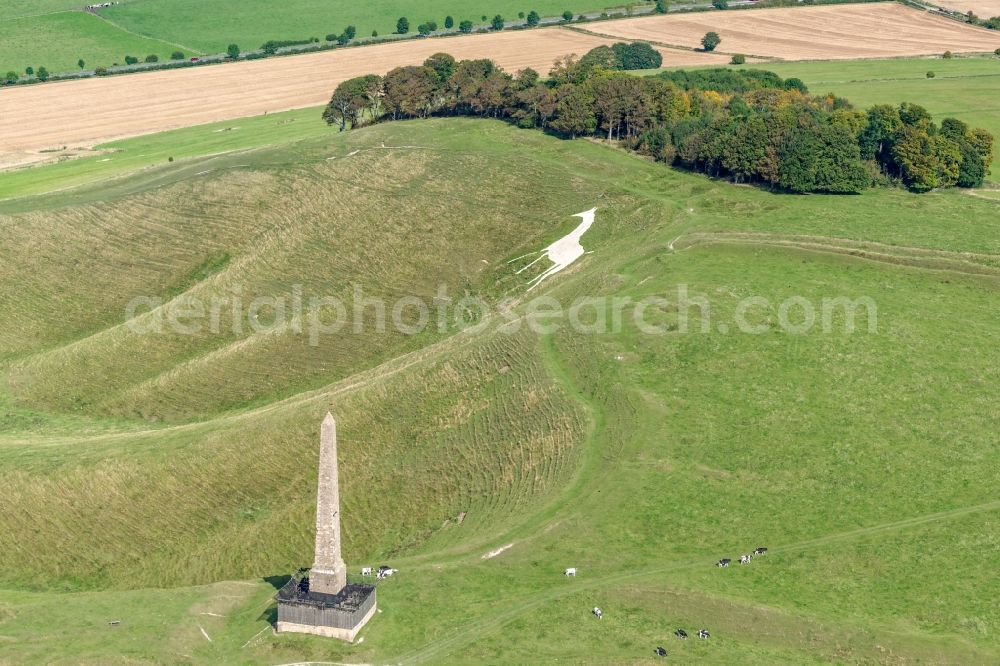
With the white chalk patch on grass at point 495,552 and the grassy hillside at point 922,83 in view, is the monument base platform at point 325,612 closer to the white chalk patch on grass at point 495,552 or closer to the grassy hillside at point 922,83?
the white chalk patch on grass at point 495,552

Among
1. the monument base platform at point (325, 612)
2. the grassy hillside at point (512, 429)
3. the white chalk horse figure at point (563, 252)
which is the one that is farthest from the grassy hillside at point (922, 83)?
the monument base platform at point (325, 612)

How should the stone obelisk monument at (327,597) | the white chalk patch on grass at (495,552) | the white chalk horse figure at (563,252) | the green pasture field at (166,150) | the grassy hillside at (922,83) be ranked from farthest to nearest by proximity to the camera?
the grassy hillside at (922,83) → the green pasture field at (166,150) → the white chalk horse figure at (563,252) → the white chalk patch on grass at (495,552) → the stone obelisk monument at (327,597)

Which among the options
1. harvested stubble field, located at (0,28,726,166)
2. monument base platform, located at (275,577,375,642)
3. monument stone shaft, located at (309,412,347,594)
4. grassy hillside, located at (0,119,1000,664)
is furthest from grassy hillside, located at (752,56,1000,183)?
monument stone shaft, located at (309,412,347,594)

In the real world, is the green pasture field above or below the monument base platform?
above

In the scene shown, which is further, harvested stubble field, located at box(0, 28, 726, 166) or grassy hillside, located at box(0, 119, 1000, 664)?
harvested stubble field, located at box(0, 28, 726, 166)

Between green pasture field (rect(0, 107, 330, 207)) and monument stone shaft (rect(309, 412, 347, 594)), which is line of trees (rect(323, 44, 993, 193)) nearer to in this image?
green pasture field (rect(0, 107, 330, 207))

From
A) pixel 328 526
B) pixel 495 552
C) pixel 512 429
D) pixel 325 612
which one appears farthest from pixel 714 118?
pixel 325 612

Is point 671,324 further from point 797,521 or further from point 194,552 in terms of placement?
point 194,552
